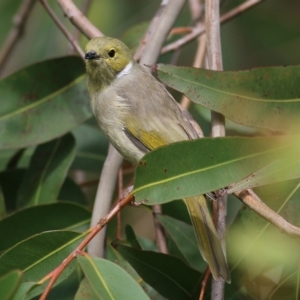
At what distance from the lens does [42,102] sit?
10.0 feet

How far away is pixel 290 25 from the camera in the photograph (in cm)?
437

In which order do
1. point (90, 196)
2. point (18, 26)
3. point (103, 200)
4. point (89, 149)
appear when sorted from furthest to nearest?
point (90, 196), point (18, 26), point (89, 149), point (103, 200)

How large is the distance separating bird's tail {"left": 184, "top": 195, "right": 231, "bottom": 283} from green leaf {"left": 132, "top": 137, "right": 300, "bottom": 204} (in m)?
0.33

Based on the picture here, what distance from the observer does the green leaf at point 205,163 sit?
181cm

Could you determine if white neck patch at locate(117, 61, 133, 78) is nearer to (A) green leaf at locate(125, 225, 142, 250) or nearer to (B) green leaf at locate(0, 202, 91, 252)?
(B) green leaf at locate(0, 202, 91, 252)

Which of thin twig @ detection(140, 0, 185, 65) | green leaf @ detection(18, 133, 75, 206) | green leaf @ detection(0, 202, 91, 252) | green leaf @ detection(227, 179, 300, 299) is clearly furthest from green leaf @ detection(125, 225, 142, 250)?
thin twig @ detection(140, 0, 185, 65)

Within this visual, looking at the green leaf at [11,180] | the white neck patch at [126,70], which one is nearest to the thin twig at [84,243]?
the white neck patch at [126,70]

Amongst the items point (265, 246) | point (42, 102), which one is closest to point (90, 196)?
point (42, 102)

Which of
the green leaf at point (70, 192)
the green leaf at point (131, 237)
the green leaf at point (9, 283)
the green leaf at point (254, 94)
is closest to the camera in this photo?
the green leaf at point (9, 283)

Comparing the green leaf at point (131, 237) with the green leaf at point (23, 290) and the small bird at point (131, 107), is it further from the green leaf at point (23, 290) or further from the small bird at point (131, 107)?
the green leaf at point (23, 290)

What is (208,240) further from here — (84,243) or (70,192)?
(70,192)

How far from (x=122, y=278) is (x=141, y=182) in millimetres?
298

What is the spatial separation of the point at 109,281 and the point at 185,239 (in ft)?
2.82

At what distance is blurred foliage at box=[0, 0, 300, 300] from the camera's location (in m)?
2.14
